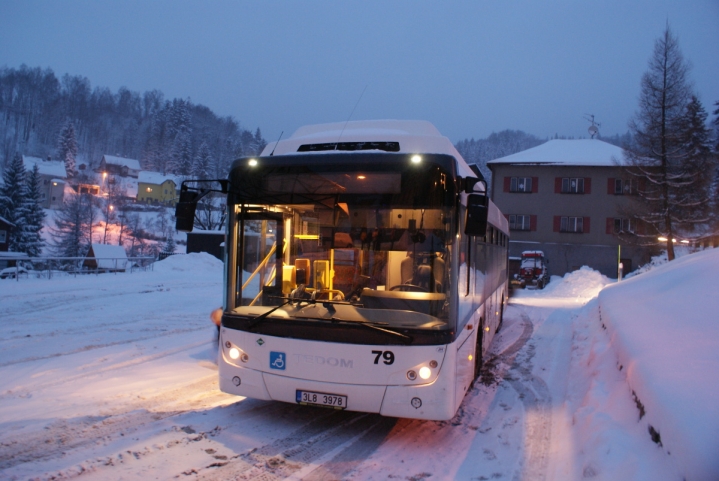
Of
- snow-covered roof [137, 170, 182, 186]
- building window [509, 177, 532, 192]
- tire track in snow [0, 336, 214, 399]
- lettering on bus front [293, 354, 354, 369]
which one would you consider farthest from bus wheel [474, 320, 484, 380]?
snow-covered roof [137, 170, 182, 186]

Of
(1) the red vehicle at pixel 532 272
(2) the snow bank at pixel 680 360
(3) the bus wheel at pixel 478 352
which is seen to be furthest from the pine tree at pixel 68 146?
(2) the snow bank at pixel 680 360

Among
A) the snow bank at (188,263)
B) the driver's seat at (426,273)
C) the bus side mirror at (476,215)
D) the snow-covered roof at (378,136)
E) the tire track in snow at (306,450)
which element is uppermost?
the snow-covered roof at (378,136)

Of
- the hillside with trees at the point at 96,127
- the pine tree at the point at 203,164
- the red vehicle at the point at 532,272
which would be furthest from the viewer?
the hillside with trees at the point at 96,127

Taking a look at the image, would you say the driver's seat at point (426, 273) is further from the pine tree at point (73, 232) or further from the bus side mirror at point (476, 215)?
the pine tree at point (73, 232)

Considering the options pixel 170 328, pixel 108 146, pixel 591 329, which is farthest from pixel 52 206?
pixel 591 329

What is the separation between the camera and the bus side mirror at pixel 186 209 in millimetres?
5973

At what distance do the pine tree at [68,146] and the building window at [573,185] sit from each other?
88802 millimetres

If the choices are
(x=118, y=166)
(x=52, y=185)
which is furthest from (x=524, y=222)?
(x=118, y=166)

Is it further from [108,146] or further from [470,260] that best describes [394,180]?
[108,146]

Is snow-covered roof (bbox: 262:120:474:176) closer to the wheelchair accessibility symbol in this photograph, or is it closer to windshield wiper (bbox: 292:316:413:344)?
windshield wiper (bbox: 292:316:413:344)

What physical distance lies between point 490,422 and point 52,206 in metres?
97.1

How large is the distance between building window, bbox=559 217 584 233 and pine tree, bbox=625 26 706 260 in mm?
10848

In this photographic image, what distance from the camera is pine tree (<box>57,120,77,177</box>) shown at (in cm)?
9788

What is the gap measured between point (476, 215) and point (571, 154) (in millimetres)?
44353
